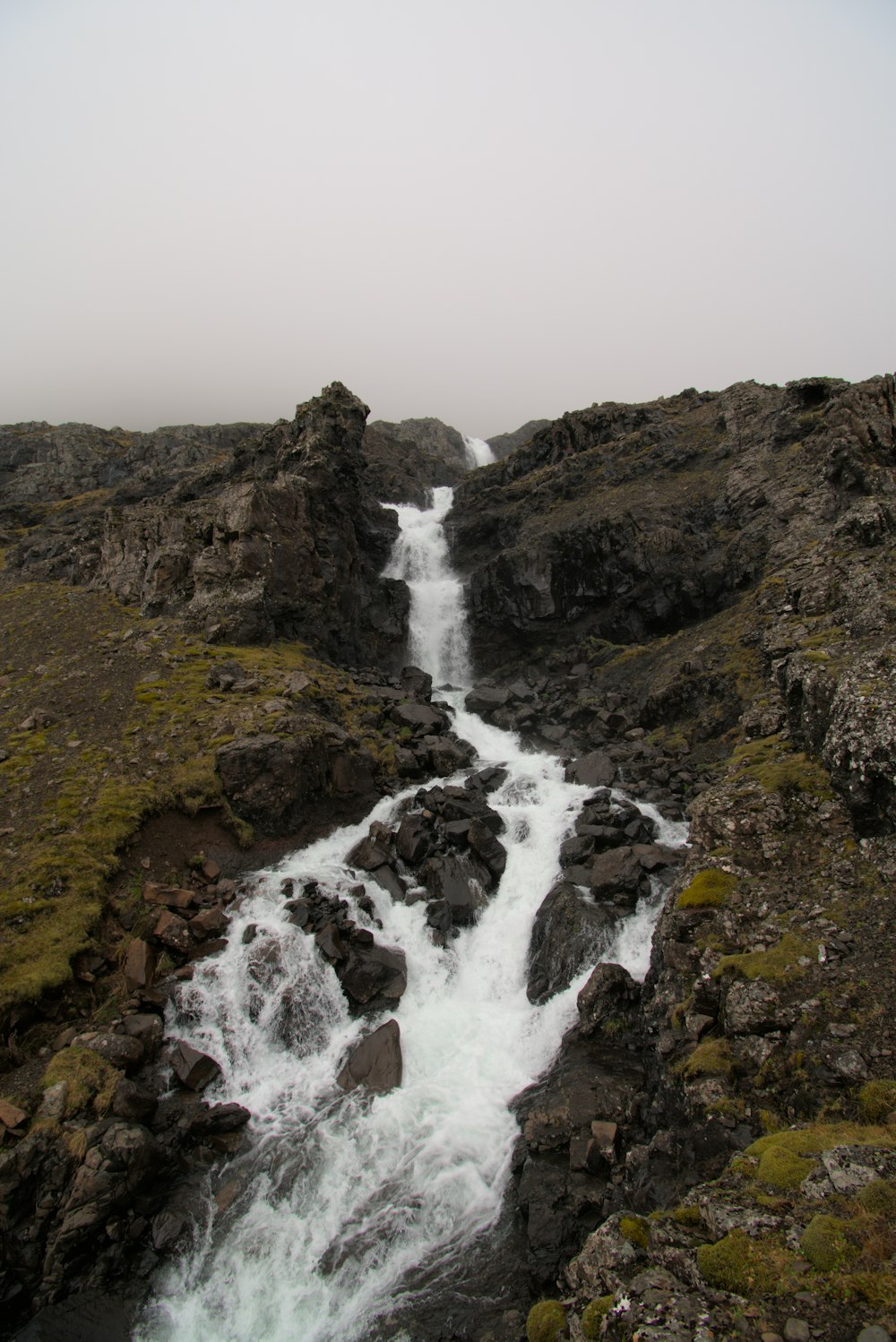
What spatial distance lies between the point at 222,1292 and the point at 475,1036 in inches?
323

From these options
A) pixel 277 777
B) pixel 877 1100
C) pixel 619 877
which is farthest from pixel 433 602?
pixel 877 1100

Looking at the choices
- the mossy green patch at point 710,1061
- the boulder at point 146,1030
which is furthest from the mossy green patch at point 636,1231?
the boulder at point 146,1030

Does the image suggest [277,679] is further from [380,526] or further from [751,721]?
[380,526]

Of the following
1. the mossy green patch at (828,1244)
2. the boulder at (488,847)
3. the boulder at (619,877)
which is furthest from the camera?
the boulder at (488,847)

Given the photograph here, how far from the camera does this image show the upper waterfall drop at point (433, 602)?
5284 centimetres

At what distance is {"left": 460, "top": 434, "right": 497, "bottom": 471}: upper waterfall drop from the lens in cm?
12938

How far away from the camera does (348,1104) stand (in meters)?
15.8

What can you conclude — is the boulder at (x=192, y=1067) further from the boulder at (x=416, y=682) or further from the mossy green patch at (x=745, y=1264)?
the boulder at (x=416, y=682)

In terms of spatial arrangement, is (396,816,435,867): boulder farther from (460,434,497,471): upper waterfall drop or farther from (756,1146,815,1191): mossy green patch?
(460,434,497,471): upper waterfall drop

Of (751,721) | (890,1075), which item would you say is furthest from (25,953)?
(751,721)

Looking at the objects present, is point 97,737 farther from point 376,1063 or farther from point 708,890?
point 708,890

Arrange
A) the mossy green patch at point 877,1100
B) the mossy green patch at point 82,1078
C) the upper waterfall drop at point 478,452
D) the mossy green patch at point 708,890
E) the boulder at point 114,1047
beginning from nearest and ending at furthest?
1. the mossy green patch at point 877,1100
2. the mossy green patch at point 82,1078
3. the mossy green patch at point 708,890
4. the boulder at point 114,1047
5. the upper waterfall drop at point 478,452

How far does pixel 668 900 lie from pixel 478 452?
5099 inches

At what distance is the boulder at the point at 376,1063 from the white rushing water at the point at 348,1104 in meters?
0.31
